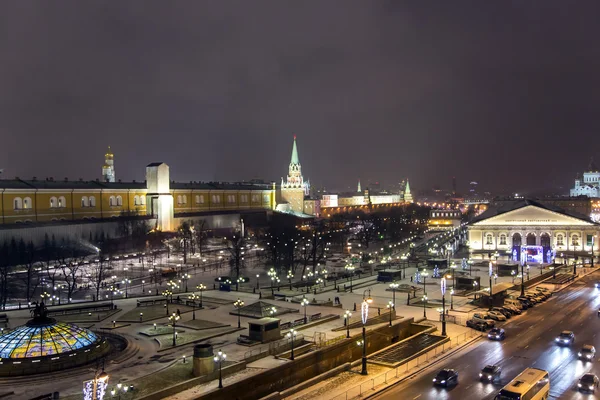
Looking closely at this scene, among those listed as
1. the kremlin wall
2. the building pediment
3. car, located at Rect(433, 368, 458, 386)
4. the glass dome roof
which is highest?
the kremlin wall

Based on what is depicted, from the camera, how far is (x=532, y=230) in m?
74.1

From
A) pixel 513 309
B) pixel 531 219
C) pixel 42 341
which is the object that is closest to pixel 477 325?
pixel 513 309

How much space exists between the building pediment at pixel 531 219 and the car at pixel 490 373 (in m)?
55.7

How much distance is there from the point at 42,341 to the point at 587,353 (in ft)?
77.9

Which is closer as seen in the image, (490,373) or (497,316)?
(490,373)

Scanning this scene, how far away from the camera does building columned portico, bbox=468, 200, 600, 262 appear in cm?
7206

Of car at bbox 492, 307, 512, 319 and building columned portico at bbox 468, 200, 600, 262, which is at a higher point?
building columned portico at bbox 468, 200, 600, 262

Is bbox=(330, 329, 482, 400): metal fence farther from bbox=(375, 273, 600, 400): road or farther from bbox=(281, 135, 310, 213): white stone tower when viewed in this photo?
bbox=(281, 135, 310, 213): white stone tower

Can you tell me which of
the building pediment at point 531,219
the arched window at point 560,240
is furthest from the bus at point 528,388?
the arched window at point 560,240

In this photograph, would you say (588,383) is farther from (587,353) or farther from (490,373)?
(587,353)

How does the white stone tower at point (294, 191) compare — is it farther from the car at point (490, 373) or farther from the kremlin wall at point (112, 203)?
the car at point (490, 373)

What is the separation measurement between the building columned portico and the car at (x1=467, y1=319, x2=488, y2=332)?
4193 cm

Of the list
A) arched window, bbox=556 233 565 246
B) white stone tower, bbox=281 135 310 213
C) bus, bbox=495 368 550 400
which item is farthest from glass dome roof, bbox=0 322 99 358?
white stone tower, bbox=281 135 310 213

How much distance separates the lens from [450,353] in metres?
27.0
